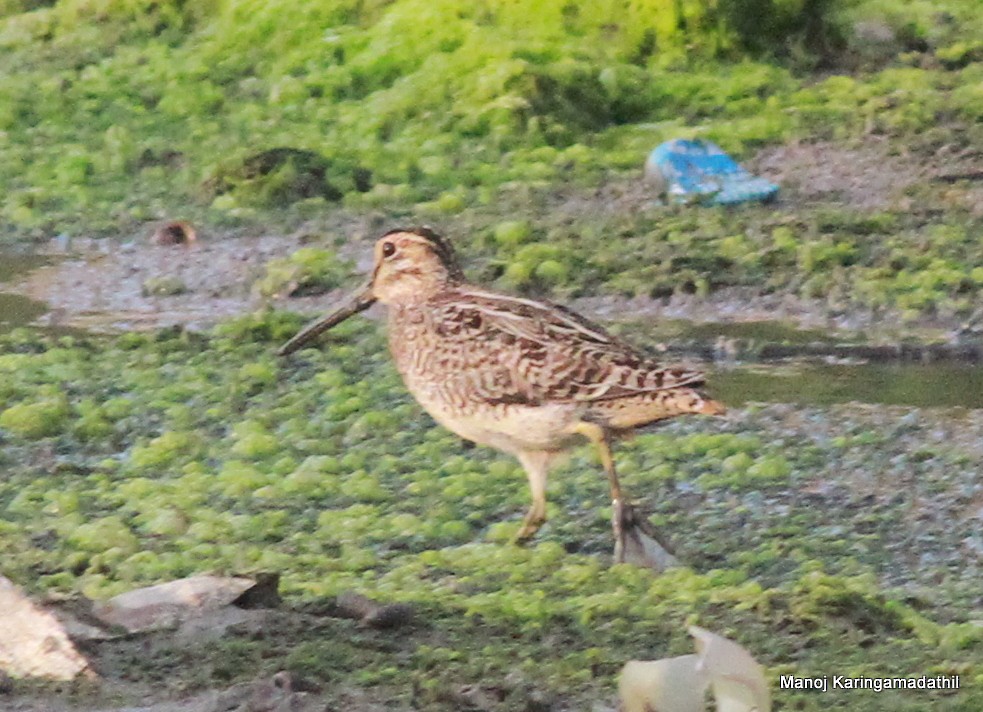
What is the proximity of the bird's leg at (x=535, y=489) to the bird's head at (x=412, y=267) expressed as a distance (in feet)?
2.04

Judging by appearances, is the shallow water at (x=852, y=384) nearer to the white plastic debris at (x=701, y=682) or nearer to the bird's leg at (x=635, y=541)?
the bird's leg at (x=635, y=541)

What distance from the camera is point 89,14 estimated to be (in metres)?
11.5

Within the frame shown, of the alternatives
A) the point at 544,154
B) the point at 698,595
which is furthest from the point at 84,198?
the point at 698,595

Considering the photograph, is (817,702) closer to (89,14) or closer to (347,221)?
(347,221)

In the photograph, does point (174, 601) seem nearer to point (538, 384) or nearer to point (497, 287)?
point (538, 384)

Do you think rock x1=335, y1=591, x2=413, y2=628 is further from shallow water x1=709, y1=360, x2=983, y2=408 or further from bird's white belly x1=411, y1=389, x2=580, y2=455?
shallow water x1=709, y1=360, x2=983, y2=408

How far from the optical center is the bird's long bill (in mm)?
5945

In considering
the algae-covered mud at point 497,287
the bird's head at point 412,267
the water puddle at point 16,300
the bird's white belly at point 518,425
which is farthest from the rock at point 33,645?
the water puddle at point 16,300

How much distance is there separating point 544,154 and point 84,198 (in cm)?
217

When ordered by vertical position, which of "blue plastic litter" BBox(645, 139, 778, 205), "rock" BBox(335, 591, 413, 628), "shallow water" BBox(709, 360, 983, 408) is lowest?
"shallow water" BBox(709, 360, 983, 408)

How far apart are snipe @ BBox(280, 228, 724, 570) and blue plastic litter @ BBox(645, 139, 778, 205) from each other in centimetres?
311

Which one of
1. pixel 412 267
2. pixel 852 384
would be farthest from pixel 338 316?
pixel 852 384

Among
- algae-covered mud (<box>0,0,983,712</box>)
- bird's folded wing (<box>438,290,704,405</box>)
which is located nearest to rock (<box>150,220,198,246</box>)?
algae-covered mud (<box>0,0,983,712</box>)

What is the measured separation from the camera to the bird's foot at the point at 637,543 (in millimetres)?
4879
